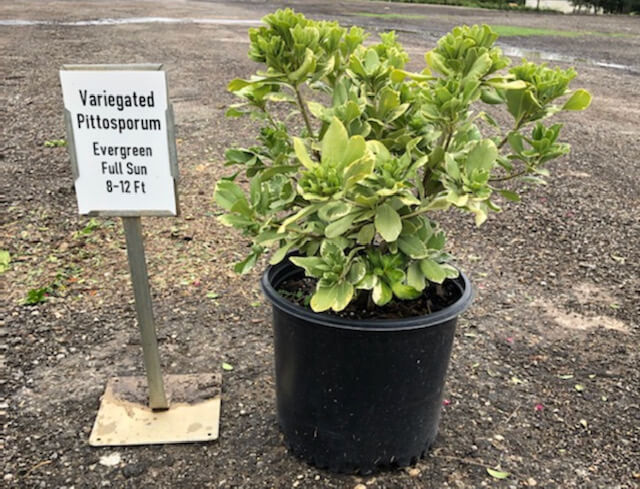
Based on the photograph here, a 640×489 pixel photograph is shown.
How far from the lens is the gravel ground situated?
2113mm

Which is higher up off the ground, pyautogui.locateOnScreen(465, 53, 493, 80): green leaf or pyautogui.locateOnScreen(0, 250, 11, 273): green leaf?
pyautogui.locateOnScreen(465, 53, 493, 80): green leaf

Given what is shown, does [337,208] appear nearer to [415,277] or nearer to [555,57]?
[415,277]

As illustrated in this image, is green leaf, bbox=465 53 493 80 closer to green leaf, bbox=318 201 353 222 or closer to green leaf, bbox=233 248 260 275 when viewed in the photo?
green leaf, bbox=318 201 353 222

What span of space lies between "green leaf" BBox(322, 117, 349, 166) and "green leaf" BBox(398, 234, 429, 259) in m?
0.37

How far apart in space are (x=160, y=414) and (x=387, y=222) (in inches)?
48.1

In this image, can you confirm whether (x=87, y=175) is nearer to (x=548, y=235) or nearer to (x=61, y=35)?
(x=548, y=235)

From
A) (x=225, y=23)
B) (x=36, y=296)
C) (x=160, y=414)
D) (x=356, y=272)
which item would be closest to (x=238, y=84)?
(x=356, y=272)

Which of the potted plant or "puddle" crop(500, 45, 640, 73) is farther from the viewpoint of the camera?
"puddle" crop(500, 45, 640, 73)

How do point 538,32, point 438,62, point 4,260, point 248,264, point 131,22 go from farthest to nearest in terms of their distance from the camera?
point 538,32 → point 131,22 → point 4,260 → point 248,264 → point 438,62

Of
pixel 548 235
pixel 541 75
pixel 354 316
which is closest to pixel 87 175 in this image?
pixel 354 316

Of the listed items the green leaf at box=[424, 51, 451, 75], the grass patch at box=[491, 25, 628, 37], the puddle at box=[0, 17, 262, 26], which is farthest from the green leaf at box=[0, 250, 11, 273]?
the grass patch at box=[491, 25, 628, 37]

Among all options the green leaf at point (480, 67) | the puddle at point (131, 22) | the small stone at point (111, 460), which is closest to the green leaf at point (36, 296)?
the small stone at point (111, 460)

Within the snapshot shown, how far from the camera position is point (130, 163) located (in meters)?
1.91

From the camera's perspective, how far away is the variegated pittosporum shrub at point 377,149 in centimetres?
162
